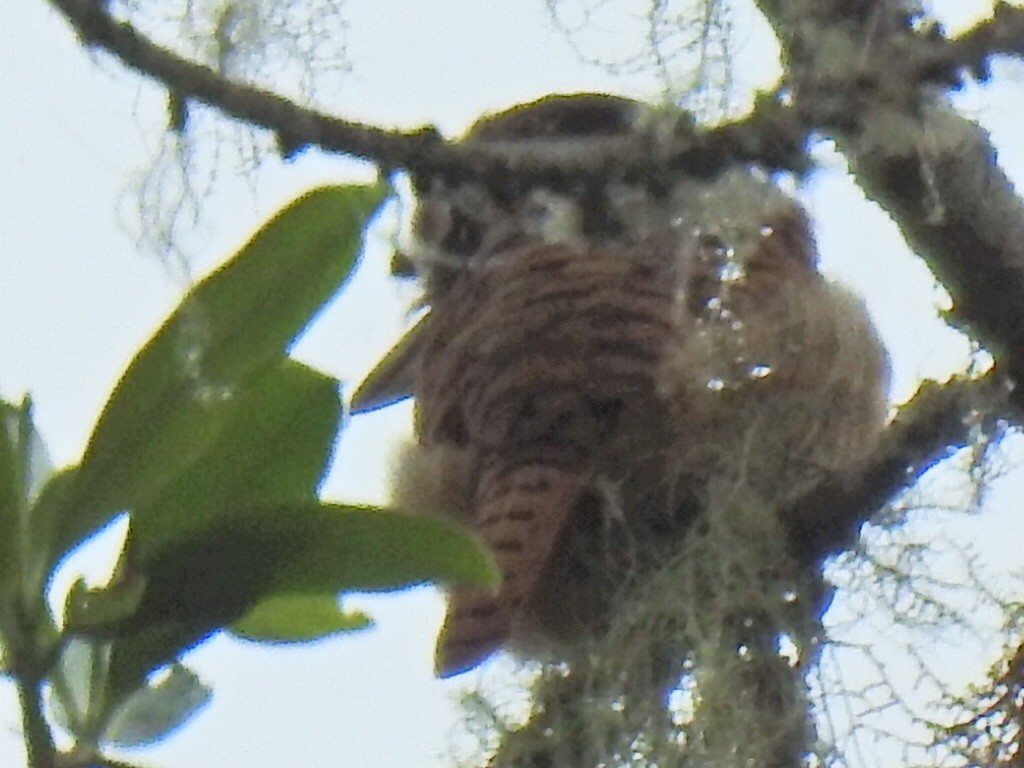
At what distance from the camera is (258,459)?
57 cm

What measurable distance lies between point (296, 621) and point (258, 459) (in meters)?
0.10

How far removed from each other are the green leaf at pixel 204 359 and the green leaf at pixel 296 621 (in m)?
0.11

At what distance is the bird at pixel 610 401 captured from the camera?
682 mm

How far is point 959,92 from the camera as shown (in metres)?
0.49

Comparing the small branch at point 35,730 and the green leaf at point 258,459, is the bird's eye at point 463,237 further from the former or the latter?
the small branch at point 35,730

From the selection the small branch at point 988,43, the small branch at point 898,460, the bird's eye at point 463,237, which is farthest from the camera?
the bird's eye at point 463,237

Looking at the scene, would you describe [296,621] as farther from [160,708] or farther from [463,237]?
[463,237]

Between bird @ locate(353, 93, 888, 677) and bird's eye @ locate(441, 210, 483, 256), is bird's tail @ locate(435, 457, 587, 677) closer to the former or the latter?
bird @ locate(353, 93, 888, 677)

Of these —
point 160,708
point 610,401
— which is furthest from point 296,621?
point 610,401

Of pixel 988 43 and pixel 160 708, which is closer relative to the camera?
pixel 988 43

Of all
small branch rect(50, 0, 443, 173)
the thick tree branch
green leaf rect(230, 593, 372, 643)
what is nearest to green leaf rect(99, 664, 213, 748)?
green leaf rect(230, 593, 372, 643)

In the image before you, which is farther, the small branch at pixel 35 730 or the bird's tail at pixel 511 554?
the bird's tail at pixel 511 554

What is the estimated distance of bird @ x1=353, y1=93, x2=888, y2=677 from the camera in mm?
682

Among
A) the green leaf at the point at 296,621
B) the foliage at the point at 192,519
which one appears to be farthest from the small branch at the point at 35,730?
the green leaf at the point at 296,621
